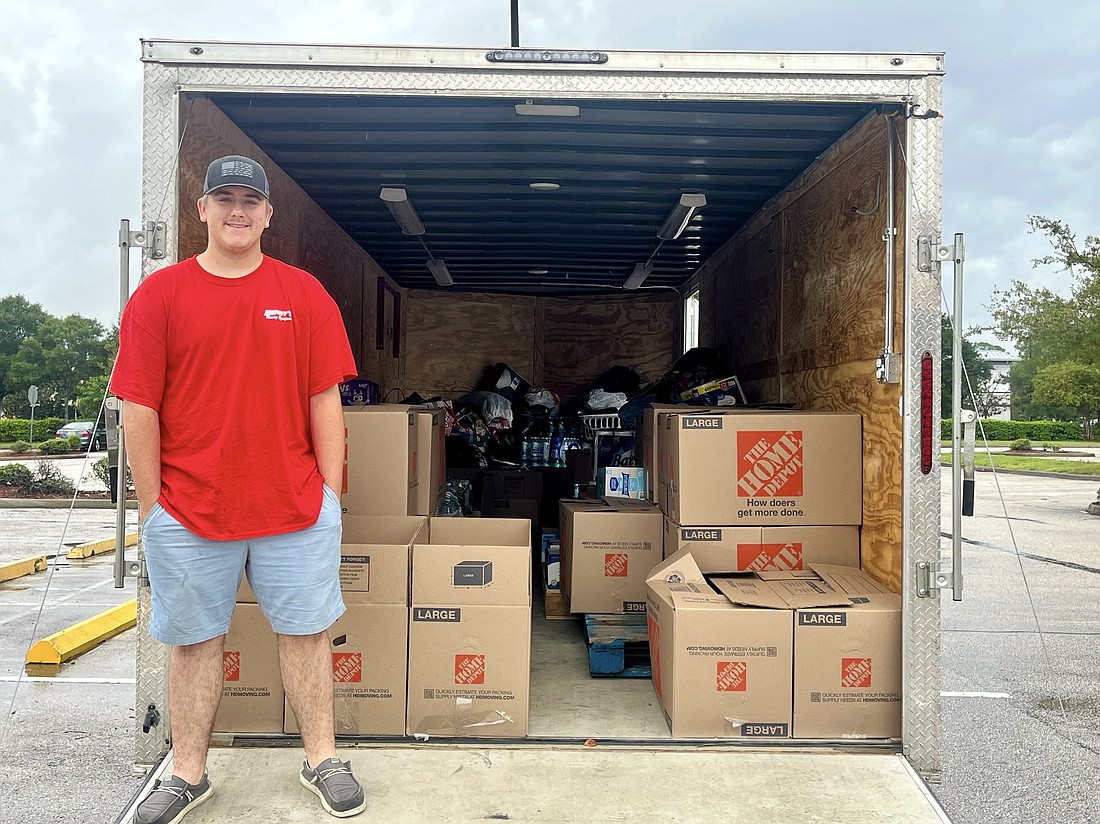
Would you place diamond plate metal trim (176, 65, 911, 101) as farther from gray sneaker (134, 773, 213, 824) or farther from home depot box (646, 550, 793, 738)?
gray sneaker (134, 773, 213, 824)

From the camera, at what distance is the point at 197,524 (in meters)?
2.33

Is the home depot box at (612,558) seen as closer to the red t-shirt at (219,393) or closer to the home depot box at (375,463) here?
the home depot box at (375,463)

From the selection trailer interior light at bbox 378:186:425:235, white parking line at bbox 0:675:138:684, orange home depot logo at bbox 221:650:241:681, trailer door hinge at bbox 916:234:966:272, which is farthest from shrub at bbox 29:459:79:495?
trailer door hinge at bbox 916:234:966:272

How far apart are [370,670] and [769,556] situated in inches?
69.9

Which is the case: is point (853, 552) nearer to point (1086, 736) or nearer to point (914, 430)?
point (914, 430)

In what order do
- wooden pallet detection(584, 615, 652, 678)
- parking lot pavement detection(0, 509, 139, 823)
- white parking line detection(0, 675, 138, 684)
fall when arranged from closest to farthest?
parking lot pavement detection(0, 509, 139, 823) → wooden pallet detection(584, 615, 652, 678) → white parking line detection(0, 675, 138, 684)

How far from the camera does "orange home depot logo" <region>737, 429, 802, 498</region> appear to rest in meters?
3.60

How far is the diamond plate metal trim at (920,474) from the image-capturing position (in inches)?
115

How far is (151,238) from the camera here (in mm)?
2799

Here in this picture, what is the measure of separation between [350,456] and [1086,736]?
3.73m

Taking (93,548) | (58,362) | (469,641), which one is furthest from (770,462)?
(58,362)

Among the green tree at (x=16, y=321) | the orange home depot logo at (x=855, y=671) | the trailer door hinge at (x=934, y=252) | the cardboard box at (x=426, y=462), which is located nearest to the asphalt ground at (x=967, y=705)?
the orange home depot logo at (x=855, y=671)

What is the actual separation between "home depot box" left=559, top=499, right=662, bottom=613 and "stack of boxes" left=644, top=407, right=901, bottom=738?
0.50 ft

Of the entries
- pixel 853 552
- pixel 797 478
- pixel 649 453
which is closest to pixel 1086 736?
pixel 853 552
